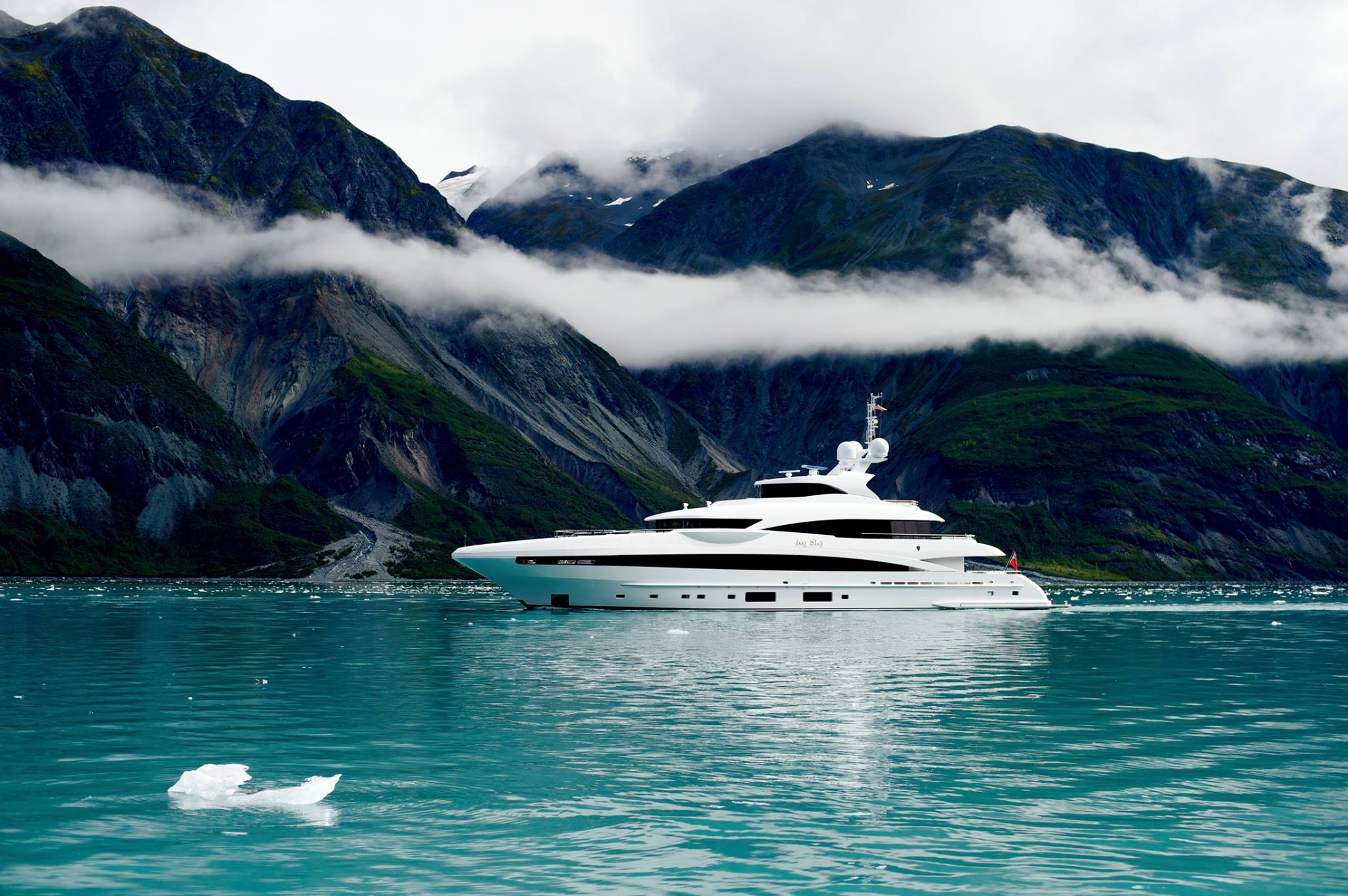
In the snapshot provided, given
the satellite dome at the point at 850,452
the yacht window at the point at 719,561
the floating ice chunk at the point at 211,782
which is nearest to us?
the floating ice chunk at the point at 211,782

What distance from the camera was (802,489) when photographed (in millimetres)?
89562

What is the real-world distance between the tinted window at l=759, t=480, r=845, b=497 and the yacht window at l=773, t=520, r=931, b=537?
3626 millimetres

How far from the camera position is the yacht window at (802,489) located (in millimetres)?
89625

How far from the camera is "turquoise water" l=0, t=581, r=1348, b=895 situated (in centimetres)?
1973

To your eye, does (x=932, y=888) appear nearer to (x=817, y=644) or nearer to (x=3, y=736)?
(x=3, y=736)

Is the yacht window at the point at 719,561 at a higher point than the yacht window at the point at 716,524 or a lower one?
lower

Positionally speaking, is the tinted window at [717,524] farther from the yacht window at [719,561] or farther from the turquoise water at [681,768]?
the turquoise water at [681,768]

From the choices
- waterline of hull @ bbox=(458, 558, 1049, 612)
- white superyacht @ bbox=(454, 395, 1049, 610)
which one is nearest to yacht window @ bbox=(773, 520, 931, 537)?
white superyacht @ bbox=(454, 395, 1049, 610)

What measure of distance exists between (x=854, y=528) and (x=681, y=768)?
6023 cm

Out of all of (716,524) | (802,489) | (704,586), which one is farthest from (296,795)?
(802,489)

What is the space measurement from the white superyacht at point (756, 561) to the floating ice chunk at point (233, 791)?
2305 inches

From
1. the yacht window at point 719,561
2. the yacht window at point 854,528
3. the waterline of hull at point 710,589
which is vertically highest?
the yacht window at point 854,528

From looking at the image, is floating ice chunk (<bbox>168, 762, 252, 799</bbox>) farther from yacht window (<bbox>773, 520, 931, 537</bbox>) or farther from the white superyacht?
yacht window (<bbox>773, 520, 931, 537</bbox>)

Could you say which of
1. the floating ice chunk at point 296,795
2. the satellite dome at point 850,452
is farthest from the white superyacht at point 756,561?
the floating ice chunk at point 296,795
